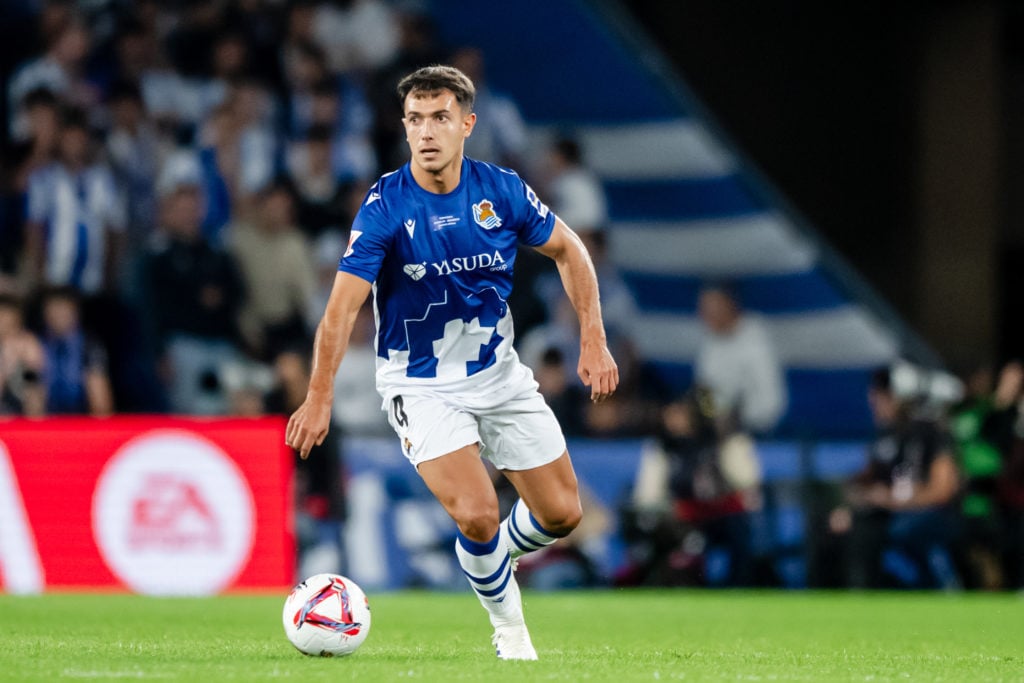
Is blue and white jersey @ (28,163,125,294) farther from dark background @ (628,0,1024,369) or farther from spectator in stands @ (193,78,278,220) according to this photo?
dark background @ (628,0,1024,369)

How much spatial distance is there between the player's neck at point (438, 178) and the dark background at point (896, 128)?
12.2 meters

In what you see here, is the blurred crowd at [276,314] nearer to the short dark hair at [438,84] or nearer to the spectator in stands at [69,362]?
the spectator in stands at [69,362]

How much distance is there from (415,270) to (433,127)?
56cm

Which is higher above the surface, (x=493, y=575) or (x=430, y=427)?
(x=430, y=427)

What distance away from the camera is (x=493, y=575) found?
278 inches

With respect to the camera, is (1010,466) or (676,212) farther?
(676,212)

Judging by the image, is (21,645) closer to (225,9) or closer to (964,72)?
(225,9)

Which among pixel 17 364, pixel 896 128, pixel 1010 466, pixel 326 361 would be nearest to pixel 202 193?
pixel 17 364

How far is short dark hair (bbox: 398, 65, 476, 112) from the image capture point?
Result: 7047mm

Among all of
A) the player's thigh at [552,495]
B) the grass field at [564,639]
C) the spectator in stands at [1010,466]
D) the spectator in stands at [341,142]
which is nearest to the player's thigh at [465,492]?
the player's thigh at [552,495]

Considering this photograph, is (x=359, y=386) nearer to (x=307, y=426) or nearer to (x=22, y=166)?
(x=22, y=166)

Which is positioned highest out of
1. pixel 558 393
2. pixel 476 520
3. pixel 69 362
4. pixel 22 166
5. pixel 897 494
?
pixel 22 166

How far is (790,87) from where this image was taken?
19781mm

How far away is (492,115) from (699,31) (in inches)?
164
